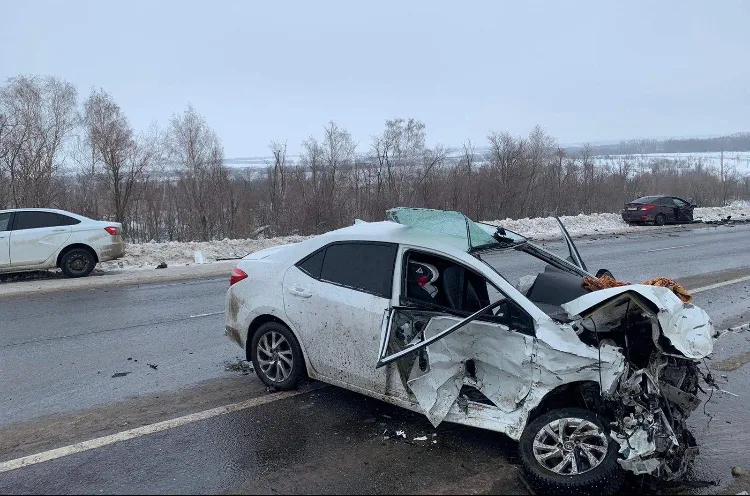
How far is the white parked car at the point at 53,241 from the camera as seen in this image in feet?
39.9

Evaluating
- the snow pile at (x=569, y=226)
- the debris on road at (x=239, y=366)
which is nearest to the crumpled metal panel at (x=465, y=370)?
the debris on road at (x=239, y=366)

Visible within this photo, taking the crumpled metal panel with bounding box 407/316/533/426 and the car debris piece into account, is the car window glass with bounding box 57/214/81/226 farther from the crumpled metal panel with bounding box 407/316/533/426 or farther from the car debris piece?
the car debris piece

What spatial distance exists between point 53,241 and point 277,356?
934 cm

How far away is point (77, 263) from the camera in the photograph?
42.0ft

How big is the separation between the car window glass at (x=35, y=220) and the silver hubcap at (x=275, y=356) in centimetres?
927

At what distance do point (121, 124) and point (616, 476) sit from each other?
1320 inches

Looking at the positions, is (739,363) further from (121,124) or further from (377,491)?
(121,124)

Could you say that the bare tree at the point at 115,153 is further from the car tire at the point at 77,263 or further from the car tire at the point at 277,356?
the car tire at the point at 277,356

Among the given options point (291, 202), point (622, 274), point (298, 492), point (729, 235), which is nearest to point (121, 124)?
point (291, 202)

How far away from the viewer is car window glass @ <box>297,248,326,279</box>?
17.5ft

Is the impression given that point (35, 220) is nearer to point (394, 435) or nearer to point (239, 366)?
point (239, 366)

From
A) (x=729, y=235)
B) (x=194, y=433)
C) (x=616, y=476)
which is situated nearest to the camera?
(x=616, y=476)

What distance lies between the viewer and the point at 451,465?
4.17 metres

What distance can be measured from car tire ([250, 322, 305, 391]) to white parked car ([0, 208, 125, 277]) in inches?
351
